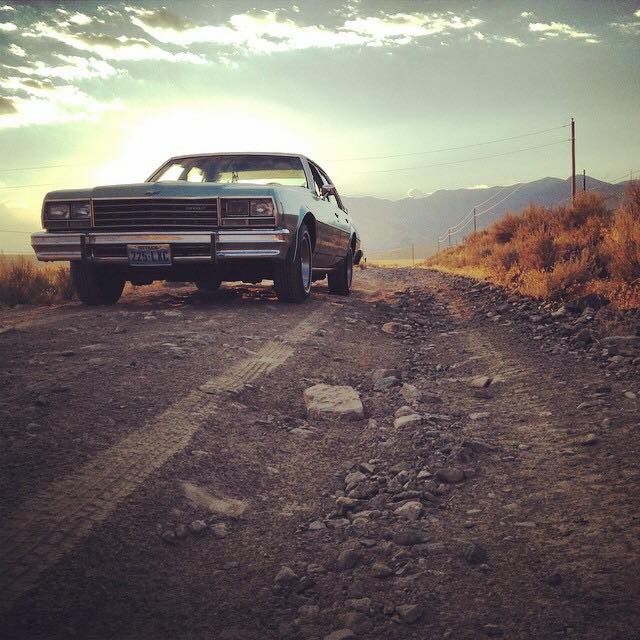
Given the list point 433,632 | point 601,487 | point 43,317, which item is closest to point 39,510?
point 433,632

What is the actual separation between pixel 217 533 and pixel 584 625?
1.32m

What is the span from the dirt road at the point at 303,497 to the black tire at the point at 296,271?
1.94 metres

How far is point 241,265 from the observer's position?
640cm

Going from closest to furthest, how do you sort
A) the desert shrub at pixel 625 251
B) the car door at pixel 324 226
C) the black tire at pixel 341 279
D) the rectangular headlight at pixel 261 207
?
1. the rectangular headlight at pixel 261 207
2. the desert shrub at pixel 625 251
3. the car door at pixel 324 226
4. the black tire at pixel 341 279

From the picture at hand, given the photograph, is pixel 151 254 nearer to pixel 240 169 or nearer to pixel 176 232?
pixel 176 232

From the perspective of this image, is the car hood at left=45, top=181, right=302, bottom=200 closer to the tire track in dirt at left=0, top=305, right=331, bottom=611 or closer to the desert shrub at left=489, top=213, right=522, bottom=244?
the tire track in dirt at left=0, top=305, right=331, bottom=611

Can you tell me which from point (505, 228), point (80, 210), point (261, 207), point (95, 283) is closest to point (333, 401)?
point (261, 207)

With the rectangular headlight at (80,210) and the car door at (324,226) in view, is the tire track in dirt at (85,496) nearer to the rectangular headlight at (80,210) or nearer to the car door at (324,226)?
the rectangular headlight at (80,210)

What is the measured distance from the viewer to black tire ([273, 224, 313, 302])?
21.4 feet

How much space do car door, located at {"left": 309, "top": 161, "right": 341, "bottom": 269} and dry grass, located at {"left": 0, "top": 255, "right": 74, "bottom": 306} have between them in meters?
3.86

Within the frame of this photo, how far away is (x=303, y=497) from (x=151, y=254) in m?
4.05

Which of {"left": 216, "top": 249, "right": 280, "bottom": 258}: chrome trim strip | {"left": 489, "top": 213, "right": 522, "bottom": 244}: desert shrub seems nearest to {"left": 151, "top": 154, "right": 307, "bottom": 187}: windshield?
{"left": 216, "top": 249, "right": 280, "bottom": 258}: chrome trim strip

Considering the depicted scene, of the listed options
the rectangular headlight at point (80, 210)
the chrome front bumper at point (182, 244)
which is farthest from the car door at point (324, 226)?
the rectangular headlight at point (80, 210)

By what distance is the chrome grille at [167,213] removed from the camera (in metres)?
5.98
